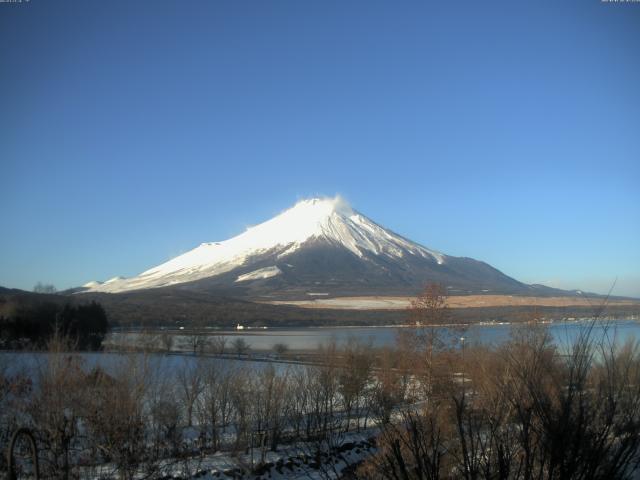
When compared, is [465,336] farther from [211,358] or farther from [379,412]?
[379,412]

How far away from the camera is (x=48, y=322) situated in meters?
48.1

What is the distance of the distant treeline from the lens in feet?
148

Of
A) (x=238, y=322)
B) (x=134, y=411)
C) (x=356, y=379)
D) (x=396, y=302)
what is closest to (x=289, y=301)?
(x=396, y=302)

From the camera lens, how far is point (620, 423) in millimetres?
4738

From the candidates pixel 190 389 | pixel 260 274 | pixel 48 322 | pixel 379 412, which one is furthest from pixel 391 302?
pixel 379 412

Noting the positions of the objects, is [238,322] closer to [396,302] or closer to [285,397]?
[396,302]

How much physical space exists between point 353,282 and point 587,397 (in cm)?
18357

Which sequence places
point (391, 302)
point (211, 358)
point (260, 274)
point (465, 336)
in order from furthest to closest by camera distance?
point (260, 274), point (391, 302), point (465, 336), point (211, 358)

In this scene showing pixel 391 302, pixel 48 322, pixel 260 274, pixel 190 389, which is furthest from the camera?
pixel 260 274

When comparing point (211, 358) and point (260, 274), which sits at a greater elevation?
point (260, 274)

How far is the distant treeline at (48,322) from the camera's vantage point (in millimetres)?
45188

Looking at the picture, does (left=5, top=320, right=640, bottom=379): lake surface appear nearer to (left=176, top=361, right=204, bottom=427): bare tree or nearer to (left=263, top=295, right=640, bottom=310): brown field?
(left=176, top=361, right=204, bottom=427): bare tree

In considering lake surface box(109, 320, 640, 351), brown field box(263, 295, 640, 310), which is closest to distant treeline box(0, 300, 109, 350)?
lake surface box(109, 320, 640, 351)

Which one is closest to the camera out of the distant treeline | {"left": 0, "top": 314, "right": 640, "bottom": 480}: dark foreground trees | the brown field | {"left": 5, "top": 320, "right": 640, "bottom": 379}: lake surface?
{"left": 0, "top": 314, "right": 640, "bottom": 480}: dark foreground trees
